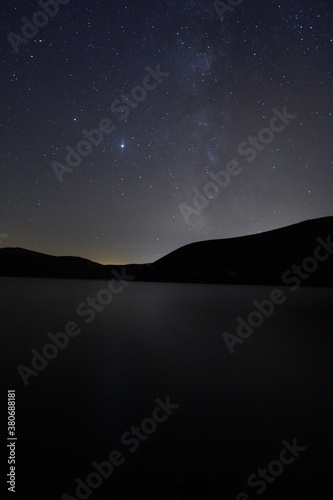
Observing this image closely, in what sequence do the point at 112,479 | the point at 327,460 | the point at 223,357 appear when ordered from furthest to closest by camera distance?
1. the point at 223,357
2. the point at 327,460
3. the point at 112,479

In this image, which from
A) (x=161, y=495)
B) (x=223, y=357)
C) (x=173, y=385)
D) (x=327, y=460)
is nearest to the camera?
(x=161, y=495)

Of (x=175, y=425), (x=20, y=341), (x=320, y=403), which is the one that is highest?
(x=20, y=341)

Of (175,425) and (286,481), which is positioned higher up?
(175,425)

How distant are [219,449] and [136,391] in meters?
3.99

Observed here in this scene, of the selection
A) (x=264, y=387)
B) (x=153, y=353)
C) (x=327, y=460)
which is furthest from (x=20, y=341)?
(x=327, y=460)

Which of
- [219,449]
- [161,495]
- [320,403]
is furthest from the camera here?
[320,403]

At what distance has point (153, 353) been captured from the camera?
1517 centimetres

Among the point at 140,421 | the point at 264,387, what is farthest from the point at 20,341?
the point at 264,387

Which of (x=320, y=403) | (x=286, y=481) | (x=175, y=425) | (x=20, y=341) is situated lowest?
(x=320, y=403)

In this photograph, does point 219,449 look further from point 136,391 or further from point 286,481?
point 136,391

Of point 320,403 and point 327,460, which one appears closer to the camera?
point 327,460

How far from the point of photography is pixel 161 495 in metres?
4.80

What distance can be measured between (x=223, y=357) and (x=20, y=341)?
Result: 11.3m

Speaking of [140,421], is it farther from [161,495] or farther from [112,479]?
[161,495]
